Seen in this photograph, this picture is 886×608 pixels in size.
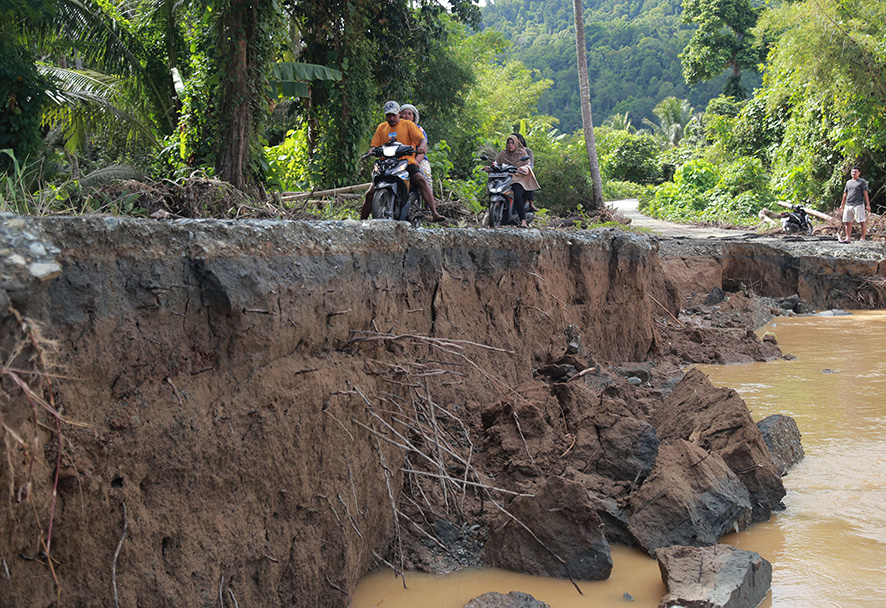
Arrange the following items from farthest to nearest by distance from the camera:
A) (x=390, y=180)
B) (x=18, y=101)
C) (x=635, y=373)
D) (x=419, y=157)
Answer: (x=18, y=101) → (x=419, y=157) → (x=390, y=180) → (x=635, y=373)

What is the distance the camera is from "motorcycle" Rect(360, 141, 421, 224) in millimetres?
6992

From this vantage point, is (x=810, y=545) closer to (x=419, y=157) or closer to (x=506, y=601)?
(x=506, y=601)

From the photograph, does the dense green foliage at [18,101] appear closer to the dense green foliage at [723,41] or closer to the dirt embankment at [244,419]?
the dirt embankment at [244,419]

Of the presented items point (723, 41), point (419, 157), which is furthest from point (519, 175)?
point (723, 41)

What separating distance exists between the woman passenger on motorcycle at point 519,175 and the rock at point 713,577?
634cm

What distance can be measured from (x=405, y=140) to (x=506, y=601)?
5.27 metres

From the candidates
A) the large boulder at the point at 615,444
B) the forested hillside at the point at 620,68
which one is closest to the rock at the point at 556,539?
the large boulder at the point at 615,444

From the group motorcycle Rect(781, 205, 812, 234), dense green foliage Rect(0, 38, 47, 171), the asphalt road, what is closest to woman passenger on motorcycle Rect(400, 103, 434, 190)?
dense green foliage Rect(0, 38, 47, 171)

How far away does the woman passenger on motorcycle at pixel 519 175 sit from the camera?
9141 millimetres

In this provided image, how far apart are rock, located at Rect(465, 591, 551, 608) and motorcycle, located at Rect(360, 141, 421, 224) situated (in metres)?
4.57

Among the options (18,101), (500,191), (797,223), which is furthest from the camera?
(797,223)

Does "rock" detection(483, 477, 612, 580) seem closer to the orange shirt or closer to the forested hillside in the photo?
the orange shirt

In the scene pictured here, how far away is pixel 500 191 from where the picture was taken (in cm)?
905

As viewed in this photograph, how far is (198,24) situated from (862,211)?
40.9 feet
